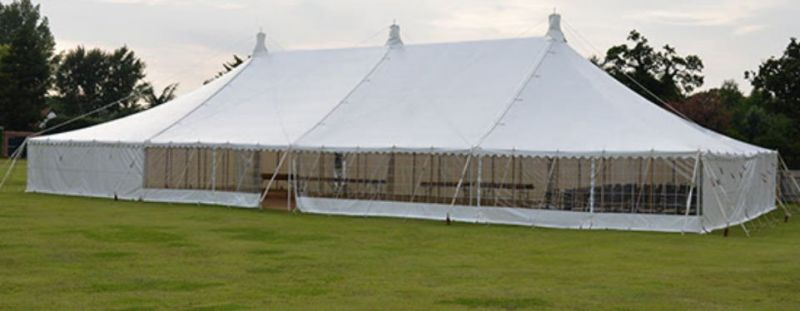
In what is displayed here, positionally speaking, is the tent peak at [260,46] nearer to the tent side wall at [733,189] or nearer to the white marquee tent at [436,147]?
the white marquee tent at [436,147]

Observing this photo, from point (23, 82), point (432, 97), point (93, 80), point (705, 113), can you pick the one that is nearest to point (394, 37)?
point (432, 97)

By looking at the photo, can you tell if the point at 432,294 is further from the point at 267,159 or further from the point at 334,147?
the point at 267,159

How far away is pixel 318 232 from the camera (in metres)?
13.4

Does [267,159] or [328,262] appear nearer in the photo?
[328,262]

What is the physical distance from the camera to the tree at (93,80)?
59.2 m

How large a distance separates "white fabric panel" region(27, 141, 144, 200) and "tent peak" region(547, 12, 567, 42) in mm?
8280

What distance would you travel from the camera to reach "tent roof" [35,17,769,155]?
1573 centimetres

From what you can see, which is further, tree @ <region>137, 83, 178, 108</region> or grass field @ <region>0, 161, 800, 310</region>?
tree @ <region>137, 83, 178, 108</region>

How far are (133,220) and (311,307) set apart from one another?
8.03 m

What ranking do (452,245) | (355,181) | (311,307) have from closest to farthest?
(311,307), (452,245), (355,181)

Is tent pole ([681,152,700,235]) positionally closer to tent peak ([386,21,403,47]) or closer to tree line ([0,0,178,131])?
tent peak ([386,21,403,47])

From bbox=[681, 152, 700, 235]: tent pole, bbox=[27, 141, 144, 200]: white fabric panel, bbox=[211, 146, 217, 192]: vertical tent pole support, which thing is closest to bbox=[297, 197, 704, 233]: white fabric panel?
bbox=[681, 152, 700, 235]: tent pole

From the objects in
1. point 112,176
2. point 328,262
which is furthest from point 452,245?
point 112,176

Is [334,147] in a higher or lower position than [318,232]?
higher
